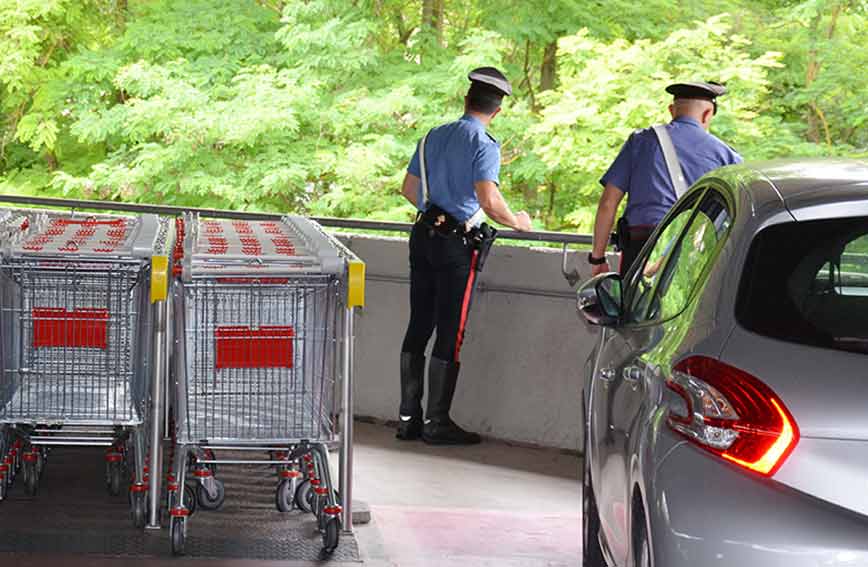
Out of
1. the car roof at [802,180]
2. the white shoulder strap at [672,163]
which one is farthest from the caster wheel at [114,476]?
the car roof at [802,180]

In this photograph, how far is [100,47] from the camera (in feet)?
88.3

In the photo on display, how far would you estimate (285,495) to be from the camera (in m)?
7.04

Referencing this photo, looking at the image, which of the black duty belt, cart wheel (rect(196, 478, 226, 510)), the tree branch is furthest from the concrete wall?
the tree branch

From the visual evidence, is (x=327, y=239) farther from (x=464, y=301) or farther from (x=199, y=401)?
(x=464, y=301)

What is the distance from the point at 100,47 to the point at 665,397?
80.6 ft

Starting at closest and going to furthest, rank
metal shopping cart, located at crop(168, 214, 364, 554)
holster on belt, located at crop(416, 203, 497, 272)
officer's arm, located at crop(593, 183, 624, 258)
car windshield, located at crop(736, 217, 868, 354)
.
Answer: car windshield, located at crop(736, 217, 868, 354), metal shopping cart, located at crop(168, 214, 364, 554), officer's arm, located at crop(593, 183, 624, 258), holster on belt, located at crop(416, 203, 497, 272)

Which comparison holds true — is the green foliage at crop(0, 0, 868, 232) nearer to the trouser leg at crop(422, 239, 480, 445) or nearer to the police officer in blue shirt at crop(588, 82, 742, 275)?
the trouser leg at crop(422, 239, 480, 445)

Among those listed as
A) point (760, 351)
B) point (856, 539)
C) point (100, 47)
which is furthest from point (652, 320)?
point (100, 47)

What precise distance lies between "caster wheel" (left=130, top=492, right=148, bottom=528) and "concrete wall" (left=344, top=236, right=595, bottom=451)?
130 inches

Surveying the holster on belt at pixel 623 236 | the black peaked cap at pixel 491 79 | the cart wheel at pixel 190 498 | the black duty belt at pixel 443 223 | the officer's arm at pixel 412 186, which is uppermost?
the black peaked cap at pixel 491 79

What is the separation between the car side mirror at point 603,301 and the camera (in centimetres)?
499

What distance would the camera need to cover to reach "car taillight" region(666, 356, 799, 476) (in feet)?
10.5

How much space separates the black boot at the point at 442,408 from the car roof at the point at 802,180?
15.5ft

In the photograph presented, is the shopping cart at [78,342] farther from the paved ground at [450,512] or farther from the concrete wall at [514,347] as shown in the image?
the concrete wall at [514,347]
